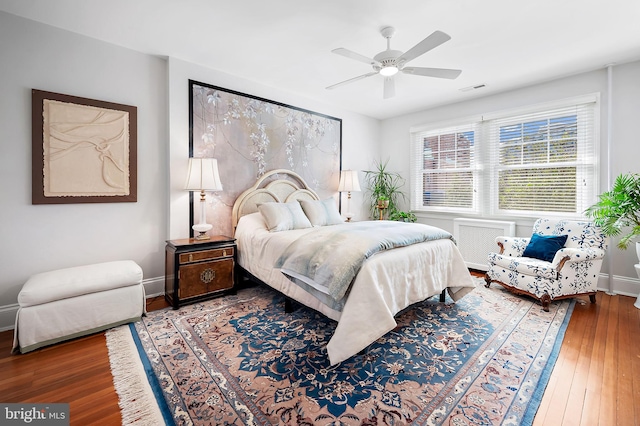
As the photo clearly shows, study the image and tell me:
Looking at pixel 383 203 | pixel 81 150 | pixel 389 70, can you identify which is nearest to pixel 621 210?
pixel 389 70

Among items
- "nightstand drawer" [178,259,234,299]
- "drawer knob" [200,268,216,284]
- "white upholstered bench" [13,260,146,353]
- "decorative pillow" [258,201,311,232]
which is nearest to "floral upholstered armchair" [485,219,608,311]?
"decorative pillow" [258,201,311,232]

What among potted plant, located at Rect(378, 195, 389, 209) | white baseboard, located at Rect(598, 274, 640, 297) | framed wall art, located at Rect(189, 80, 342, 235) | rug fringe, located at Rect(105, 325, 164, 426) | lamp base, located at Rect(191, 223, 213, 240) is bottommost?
rug fringe, located at Rect(105, 325, 164, 426)

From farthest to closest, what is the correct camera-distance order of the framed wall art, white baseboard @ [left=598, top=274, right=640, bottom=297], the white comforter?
the framed wall art < white baseboard @ [left=598, top=274, right=640, bottom=297] < the white comforter

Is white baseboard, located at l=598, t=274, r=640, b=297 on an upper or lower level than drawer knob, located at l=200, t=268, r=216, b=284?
lower

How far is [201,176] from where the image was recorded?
3.04m

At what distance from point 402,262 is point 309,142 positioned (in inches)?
111

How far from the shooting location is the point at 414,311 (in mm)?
2805

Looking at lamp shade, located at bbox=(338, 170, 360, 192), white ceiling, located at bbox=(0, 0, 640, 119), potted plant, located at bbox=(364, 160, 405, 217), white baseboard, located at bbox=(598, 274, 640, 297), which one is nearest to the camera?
white ceiling, located at bbox=(0, 0, 640, 119)

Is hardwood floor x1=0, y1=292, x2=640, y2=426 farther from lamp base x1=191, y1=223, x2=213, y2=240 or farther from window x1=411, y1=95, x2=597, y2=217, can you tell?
window x1=411, y1=95, x2=597, y2=217

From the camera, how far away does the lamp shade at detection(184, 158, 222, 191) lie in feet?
9.94

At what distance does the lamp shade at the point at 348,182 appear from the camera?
15.6ft

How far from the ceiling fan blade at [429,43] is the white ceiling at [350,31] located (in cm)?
31

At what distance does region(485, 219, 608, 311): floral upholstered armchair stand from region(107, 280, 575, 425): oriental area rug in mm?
281

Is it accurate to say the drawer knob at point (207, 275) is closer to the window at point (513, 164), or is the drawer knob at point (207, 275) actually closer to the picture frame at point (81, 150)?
the picture frame at point (81, 150)
